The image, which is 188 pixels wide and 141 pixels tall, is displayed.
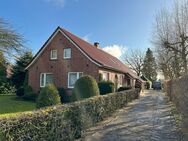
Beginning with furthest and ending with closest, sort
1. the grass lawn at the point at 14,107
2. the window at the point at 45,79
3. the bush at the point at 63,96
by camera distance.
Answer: the window at the point at 45,79 < the bush at the point at 63,96 < the grass lawn at the point at 14,107

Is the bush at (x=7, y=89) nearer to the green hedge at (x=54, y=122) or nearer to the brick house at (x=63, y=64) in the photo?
the brick house at (x=63, y=64)

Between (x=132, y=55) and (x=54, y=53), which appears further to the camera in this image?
(x=132, y=55)

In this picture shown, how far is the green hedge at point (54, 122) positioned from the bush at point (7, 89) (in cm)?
2787

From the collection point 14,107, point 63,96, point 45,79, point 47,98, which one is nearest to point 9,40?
point 47,98

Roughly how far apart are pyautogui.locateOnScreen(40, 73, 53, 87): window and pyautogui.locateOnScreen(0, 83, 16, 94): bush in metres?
11.1

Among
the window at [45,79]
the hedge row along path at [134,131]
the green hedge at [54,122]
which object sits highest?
the window at [45,79]

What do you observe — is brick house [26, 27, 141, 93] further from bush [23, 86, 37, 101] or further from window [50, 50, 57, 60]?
bush [23, 86, 37, 101]

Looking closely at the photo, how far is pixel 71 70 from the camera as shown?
2602 cm

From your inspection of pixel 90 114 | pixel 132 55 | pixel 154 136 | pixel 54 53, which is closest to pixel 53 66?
pixel 54 53

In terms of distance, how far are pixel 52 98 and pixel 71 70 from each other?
1345 cm

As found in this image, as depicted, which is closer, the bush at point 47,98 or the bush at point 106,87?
the bush at point 47,98

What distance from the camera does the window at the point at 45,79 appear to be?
27.5 metres

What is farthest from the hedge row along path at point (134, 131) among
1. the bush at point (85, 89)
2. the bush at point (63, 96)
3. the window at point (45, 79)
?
the window at point (45, 79)

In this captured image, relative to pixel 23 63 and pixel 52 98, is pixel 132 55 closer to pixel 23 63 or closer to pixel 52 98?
pixel 23 63
